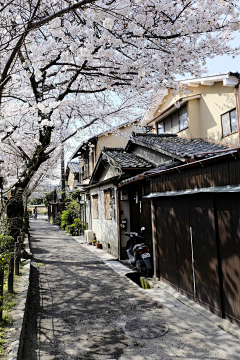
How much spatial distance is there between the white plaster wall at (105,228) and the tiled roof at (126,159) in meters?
1.44

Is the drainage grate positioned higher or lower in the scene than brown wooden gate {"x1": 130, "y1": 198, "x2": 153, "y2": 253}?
lower

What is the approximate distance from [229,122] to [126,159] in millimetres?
4838

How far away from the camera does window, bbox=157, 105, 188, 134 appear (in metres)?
14.5

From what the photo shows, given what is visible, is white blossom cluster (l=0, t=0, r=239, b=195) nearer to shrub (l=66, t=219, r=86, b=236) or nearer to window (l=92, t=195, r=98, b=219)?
window (l=92, t=195, r=98, b=219)

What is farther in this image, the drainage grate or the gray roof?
the gray roof

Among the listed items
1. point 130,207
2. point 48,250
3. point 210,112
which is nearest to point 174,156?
point 130,207

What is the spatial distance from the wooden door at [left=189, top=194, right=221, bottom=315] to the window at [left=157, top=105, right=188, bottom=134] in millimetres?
9534

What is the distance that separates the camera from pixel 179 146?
11.4 metres

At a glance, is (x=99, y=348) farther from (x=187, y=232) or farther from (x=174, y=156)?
(x=174, y=156)

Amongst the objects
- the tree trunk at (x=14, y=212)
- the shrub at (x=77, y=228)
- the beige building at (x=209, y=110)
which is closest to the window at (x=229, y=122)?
the beige building at (x=209, y=110)

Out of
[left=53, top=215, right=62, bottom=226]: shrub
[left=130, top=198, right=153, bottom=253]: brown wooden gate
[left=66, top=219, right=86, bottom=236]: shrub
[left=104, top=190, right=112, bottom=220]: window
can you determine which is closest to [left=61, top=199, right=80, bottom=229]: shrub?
[left=66, top=219, right=86, bottom=236]: shrub

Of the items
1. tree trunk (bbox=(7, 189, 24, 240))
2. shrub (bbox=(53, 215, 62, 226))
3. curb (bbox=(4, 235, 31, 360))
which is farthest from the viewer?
shrub (bbox=(53, 215, 62, 226))

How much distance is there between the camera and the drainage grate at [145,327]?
4.73m

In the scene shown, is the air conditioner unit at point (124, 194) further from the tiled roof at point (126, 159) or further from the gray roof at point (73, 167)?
the gray roof at point (73, 167)
